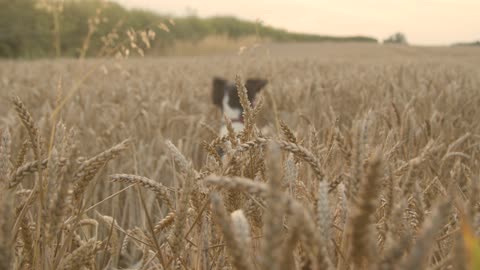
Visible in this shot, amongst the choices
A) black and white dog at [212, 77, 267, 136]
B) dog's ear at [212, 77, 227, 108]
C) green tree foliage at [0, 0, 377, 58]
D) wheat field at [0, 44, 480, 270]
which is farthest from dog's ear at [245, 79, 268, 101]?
green tree foliage at [0, 0, 377, 58]

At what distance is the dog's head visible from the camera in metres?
3.08

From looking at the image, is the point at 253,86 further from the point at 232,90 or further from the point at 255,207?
the point at 255,207

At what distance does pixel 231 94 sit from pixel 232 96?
0.05 ft

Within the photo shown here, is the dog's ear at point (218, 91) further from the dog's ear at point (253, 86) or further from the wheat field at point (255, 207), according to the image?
the wheat field at point (255, 207)

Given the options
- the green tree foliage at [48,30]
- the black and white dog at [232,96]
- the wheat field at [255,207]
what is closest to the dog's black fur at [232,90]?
the black and white dog at [232,96]

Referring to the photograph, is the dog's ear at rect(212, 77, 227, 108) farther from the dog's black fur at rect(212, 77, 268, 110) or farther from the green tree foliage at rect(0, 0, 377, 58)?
the green tree foliage at rect(0, 0, 377, 58)

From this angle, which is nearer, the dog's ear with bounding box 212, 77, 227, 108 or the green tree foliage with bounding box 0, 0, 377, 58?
the dog's ear with bounding box 212, 77, 227, 108

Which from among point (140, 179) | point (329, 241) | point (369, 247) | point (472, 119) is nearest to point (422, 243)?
point (369, 247)

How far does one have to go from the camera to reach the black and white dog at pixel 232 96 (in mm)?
3072

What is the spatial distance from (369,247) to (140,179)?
1.04 ft

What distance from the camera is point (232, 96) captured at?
3.12 metres

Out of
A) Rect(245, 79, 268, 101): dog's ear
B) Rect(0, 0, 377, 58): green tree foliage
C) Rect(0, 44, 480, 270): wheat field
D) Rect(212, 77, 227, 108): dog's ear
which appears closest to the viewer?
Rect(0, 44, 480, 270): wheat field

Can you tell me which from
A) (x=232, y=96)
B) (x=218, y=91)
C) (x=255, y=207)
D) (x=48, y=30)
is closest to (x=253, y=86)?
(x=232, y=96)

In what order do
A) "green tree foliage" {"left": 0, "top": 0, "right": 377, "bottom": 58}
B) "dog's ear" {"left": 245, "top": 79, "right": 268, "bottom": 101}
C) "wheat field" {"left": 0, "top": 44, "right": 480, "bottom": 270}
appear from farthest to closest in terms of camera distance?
"green tree foliage" {"left": 0, "top": 0, "right": 377, "bottom": 58} < "dog's ear" {"left": 245, "top": 79, "right": 268, "bottom": 101} < "wheat field" {"left": 0, "top": 44, "right": 480, "bottom": 270}
